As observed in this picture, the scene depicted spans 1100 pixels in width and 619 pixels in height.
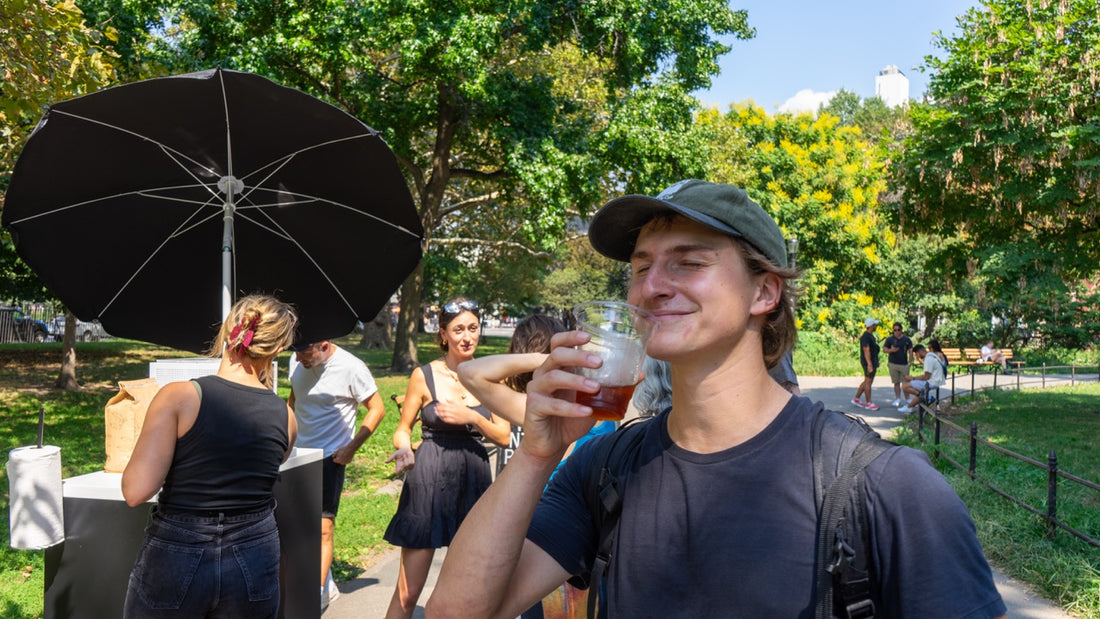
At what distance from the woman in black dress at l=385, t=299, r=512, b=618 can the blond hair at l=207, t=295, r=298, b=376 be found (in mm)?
1140

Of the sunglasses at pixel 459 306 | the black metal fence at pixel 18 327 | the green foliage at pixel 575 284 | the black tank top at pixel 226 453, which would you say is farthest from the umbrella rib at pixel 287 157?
the green foliage at pixel 575 284

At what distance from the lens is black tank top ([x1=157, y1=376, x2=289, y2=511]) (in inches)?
127

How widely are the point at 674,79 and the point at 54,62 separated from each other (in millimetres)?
15122

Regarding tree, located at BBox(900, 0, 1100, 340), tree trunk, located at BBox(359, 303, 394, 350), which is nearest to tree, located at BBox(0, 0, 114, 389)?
tree, located at BBox(900, 0, 1100, 340)

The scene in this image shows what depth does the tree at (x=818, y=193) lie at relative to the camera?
3130 centimetres

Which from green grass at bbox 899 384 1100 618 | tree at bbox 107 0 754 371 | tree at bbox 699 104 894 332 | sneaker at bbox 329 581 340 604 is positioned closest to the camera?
sneaker at bbox 329 581 340 604

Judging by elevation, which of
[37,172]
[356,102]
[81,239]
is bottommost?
[81,239]

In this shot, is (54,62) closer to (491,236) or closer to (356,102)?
(356,102)

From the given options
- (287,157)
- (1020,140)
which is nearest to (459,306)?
(287,157)

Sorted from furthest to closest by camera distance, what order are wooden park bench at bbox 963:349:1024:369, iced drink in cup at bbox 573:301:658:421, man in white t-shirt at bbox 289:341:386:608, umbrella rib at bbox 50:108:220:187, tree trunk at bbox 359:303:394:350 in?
tree trunk at bbox 359:303:394:350
wooden park bench at bbox 963:349:1024:369
man in white t-shirt at bbox 289:341:386:608
umbrella rib at bbox 50:108:220:187
iced drink in cup at bbox 573:301:658:421

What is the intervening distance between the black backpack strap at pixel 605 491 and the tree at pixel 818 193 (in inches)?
1164

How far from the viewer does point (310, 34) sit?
14.9m

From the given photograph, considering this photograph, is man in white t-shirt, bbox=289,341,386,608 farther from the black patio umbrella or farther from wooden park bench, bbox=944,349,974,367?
wooden park bench, bbox=944,349,974,367

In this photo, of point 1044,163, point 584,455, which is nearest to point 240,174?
point 584,455
